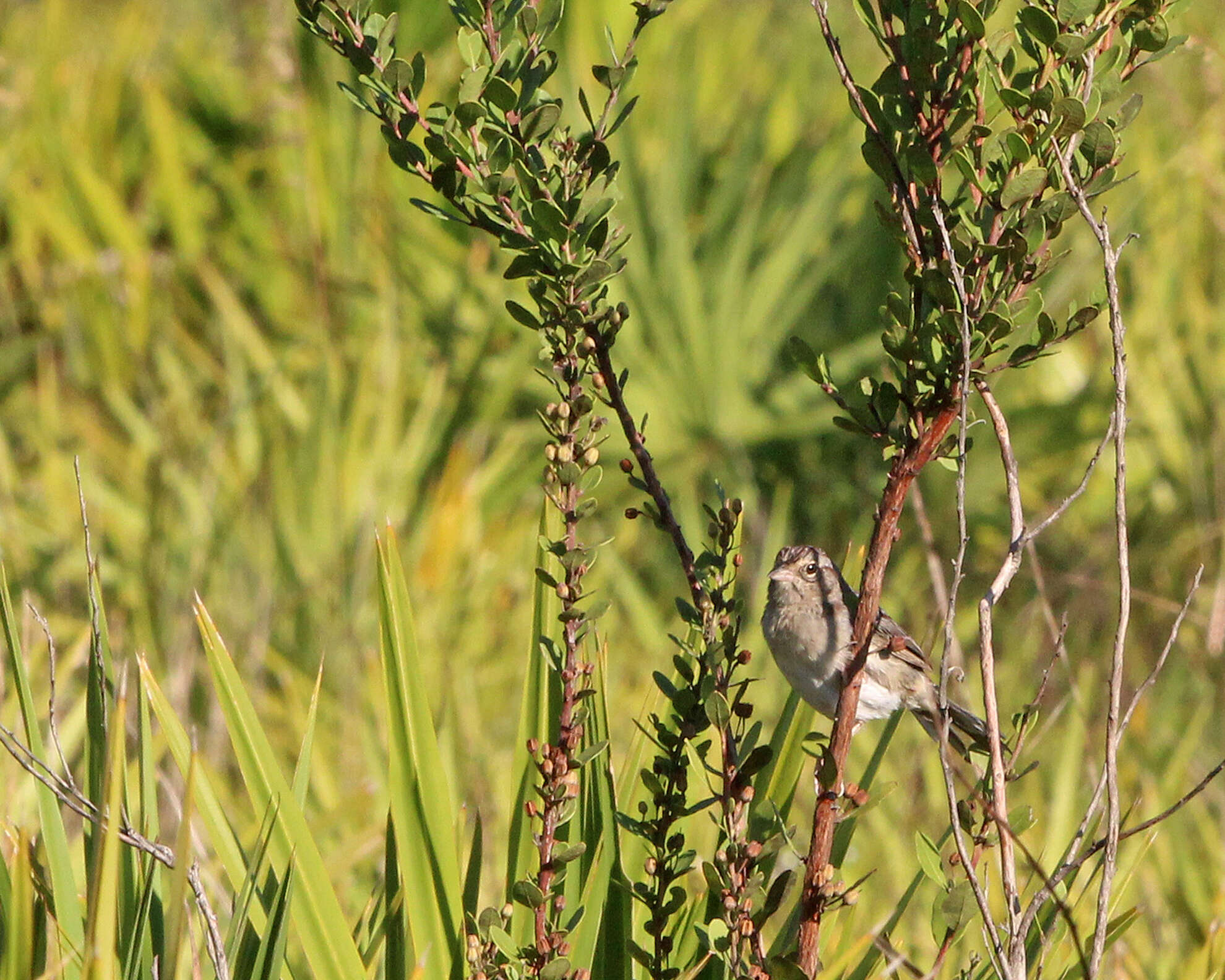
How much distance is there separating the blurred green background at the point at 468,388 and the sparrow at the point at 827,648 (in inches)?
29.6

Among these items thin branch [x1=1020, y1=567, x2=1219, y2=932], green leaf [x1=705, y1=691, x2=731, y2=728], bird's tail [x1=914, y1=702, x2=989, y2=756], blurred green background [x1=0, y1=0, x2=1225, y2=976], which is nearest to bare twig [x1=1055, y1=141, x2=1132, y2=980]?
thin branch [x1=1020, y1=567, x2=1219, y2=932]

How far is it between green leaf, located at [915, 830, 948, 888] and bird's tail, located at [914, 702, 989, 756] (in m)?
0.18

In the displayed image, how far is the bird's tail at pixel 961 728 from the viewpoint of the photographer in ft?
6.35

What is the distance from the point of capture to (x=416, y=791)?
6.07ft

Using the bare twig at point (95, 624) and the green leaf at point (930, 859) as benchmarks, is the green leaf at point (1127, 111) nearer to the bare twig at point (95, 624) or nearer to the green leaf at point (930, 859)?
the green leaf at point (930, 859)

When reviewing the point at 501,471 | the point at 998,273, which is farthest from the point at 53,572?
the point at 998,273

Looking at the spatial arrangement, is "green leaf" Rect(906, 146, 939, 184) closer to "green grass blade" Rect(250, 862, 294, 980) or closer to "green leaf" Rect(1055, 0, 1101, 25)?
"green leaf" Rect(1055, 0, 1101, 25)

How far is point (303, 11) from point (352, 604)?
3057 mm

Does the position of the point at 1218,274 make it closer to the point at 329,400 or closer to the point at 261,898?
the point at 329,400

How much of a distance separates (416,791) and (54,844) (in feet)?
1.45

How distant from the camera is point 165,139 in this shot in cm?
641

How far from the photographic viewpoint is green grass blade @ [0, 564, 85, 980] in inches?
67.6

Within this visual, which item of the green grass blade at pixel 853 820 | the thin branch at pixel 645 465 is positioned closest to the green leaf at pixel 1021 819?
the green grass blade at pixel 853 820

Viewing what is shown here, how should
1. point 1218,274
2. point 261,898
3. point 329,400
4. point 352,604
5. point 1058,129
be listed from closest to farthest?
point 1058,129 → point 261,898 → point 352,604 → point 329,400 → point 1218,274
